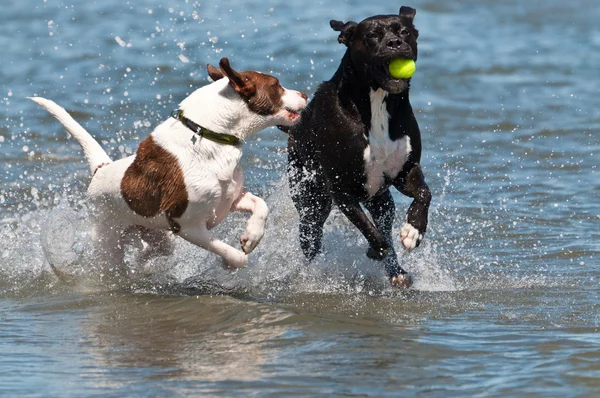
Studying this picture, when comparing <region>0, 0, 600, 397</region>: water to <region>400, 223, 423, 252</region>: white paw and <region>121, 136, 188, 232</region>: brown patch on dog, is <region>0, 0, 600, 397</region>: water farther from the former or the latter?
<region>121, 136, 188, 232</region>: brown patch on dog

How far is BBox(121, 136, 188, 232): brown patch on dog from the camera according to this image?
6371 millimetres

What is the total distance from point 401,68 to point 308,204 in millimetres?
1406

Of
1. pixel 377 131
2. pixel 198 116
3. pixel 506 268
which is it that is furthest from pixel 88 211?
pixel 506 268

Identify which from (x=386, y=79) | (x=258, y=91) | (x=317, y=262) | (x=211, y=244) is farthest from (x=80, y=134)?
(x=386, y=79)

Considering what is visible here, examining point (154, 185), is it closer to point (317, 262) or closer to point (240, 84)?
point (240, 84)

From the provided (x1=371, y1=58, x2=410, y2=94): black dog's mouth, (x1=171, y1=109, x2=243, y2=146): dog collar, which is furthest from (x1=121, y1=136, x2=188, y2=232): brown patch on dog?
(x1=371, y1=58, x2=410, y2=94): black dog's mouth

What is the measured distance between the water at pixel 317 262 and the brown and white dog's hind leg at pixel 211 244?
0.93 feet

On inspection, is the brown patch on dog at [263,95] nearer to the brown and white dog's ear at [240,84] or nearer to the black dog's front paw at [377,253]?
the brown and white dog's ear at [240,84]

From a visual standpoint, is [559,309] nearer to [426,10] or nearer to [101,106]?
[101,106]

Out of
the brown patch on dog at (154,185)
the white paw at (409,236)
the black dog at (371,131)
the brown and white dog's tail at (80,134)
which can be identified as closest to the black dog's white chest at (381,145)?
the black dog at (371,131)

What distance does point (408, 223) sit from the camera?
681 cm

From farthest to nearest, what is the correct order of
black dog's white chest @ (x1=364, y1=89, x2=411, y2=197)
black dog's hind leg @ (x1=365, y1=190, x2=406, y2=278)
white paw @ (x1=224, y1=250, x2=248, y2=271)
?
black dog's hind leg @ (x1=365, y1=190, x2=406, y2=278), black dog's white chest @ (x1=364, y1=89, x2=411, y2=197), white paw @ (x1=224, y1=250, x2=248, y2=271)

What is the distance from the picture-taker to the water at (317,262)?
5230 millimetres

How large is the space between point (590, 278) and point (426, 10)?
39.9ft
